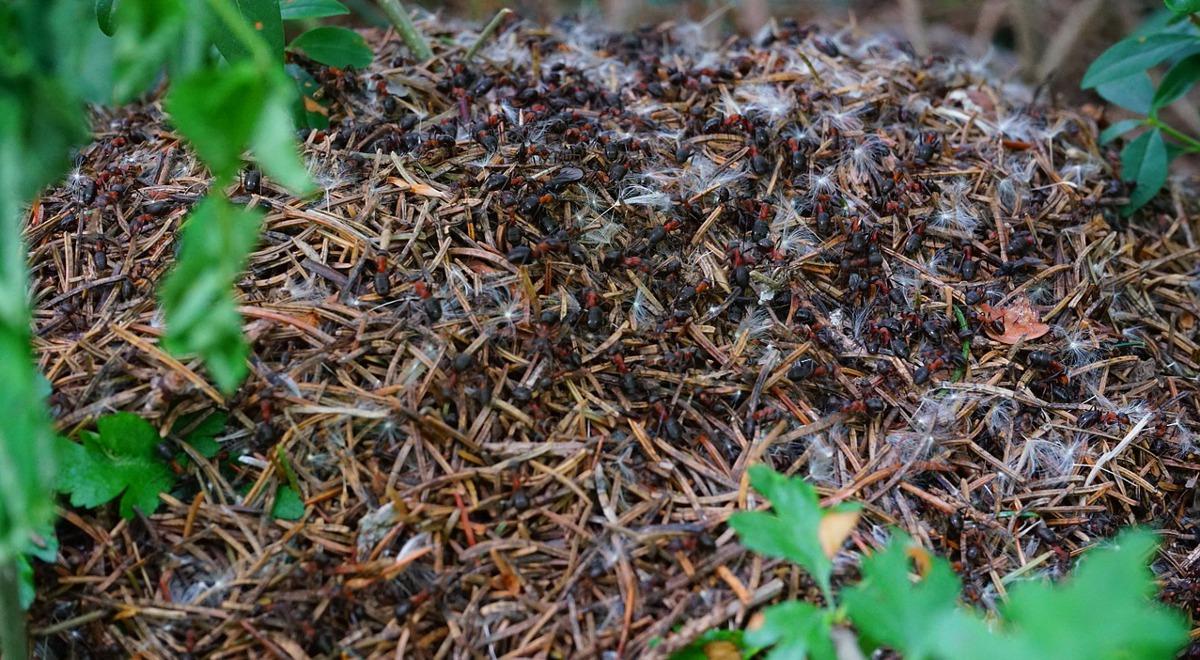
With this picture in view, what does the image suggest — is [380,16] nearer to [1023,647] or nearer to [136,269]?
[136,269]

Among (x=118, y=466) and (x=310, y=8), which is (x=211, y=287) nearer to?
(x=118, y=466)

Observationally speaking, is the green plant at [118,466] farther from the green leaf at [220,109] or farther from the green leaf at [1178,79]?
the green leaf at [1178,79]

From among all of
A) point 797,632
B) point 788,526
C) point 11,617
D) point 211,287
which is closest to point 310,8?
point 211,287

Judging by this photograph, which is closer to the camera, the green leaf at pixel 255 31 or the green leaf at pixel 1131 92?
the green leaf at pixel 255 31

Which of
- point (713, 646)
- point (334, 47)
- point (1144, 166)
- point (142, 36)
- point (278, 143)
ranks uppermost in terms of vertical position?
point (142, 36)

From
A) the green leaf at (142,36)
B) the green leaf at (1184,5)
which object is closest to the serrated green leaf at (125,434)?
the green leaf at (142,36)

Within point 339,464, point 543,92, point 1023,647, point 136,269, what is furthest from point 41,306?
point 1023,647
